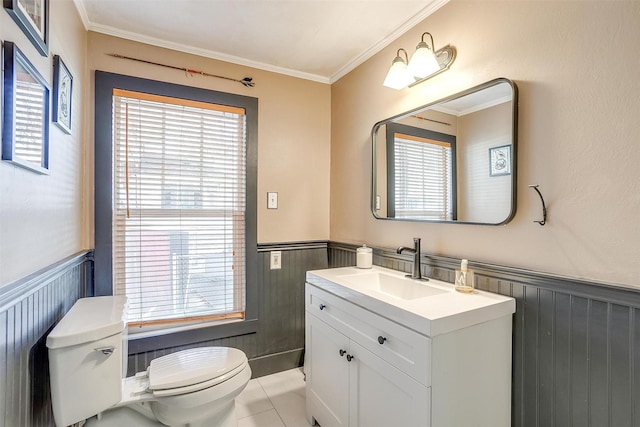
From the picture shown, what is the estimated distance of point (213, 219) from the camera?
212cm

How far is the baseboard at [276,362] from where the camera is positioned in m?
2.24

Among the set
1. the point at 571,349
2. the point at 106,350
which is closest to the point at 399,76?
the point at 571,349

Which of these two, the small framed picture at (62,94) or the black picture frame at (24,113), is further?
the small framed picture at (62,94)

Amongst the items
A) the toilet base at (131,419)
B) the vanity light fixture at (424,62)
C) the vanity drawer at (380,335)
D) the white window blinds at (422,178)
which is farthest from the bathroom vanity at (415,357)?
the vanity light fixture at (424,62)

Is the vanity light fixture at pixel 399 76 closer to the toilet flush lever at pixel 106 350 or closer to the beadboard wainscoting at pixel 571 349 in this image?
the beadboard wainscoting at pixel 571 349

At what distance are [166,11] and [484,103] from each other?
5.42 ft

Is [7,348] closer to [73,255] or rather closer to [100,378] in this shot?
[100,378]

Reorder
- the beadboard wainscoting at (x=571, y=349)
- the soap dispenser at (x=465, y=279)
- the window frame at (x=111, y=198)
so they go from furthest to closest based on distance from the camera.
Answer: the window frame at (x=111, y=198) < the soap dispenser at (x=465, y=279) < the beadboard wainscoting at (x=571, y=349)

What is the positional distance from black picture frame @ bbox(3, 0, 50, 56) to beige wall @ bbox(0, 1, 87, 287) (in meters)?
0.02

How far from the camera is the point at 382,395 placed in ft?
4.01

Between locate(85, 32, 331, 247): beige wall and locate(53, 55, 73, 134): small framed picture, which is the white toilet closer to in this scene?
locate(53, 55, 73, 134): small framed picture

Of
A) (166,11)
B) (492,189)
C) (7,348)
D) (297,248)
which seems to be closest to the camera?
(7,348)

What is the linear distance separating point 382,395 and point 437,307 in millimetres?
411

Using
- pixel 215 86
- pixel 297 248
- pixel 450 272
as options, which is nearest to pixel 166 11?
pixel 215 86
